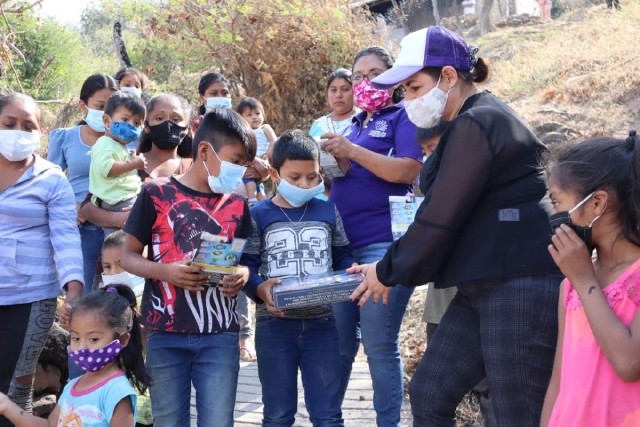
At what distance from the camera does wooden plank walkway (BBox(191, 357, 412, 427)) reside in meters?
5.42

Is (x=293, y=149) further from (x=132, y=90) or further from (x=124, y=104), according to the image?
(x=132, y=90)

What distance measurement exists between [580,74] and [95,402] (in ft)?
34.7

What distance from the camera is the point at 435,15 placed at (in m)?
22.3

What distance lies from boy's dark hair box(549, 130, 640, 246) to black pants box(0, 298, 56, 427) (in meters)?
2.79

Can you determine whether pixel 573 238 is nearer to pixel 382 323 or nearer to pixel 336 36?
pixel 382 323

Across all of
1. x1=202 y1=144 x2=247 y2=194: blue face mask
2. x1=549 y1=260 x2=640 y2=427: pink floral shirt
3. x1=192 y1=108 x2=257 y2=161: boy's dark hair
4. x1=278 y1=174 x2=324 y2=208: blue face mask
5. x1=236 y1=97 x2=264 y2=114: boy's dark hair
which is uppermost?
x1=236 y1=97 x2=264 y2=114: boy's dark hair

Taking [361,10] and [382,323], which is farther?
[361,10]

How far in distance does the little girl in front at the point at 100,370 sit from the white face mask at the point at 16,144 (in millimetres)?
960

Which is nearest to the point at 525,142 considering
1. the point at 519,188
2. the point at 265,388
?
the point at 519,188

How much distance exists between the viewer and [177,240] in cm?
385

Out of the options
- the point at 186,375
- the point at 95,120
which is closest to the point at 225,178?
the point at 186,375

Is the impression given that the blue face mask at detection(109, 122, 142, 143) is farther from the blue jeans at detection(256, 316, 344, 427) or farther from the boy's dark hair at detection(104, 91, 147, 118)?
the blue jeans at detection(256, 316, 344, 427)

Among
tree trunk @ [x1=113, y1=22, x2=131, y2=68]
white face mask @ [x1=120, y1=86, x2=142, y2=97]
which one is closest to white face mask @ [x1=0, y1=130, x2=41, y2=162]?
white face mask @ [x1=120, y1=86, x2=142, y2=97]

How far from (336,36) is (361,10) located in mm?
1497
